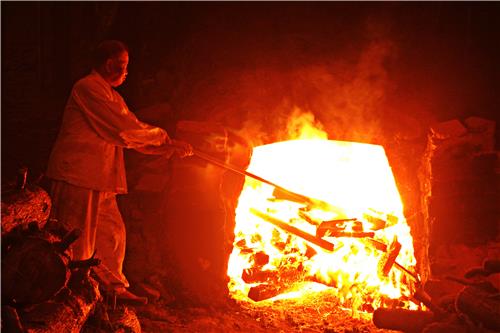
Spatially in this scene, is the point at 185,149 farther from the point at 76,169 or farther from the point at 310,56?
the point at 310,56

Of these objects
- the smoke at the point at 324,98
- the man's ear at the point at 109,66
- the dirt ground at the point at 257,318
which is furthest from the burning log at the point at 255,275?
the man's ear at the point at 109,66

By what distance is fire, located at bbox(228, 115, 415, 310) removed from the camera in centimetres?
457

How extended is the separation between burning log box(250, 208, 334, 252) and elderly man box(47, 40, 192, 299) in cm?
153

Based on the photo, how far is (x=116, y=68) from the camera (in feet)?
12.6

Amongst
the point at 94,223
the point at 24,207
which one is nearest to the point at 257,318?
the point at 94,223

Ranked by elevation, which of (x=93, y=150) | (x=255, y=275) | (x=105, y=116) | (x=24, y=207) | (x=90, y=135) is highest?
(x=105, y=116)

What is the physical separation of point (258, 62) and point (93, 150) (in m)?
2.04

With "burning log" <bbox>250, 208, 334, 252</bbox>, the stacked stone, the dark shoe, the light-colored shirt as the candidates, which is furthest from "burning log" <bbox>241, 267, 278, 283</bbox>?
the light-colored shirt

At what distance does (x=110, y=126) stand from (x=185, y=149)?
719 mm

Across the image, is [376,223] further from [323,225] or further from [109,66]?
[109,66]

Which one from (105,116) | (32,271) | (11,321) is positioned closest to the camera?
(11,321)

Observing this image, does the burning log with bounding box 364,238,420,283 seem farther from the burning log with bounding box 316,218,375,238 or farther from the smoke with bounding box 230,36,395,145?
the smoke with bounding box 230,36,395,145

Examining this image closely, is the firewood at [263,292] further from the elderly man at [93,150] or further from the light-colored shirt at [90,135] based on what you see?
the light-colored shirt at [90,135]

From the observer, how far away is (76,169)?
3.61 m
